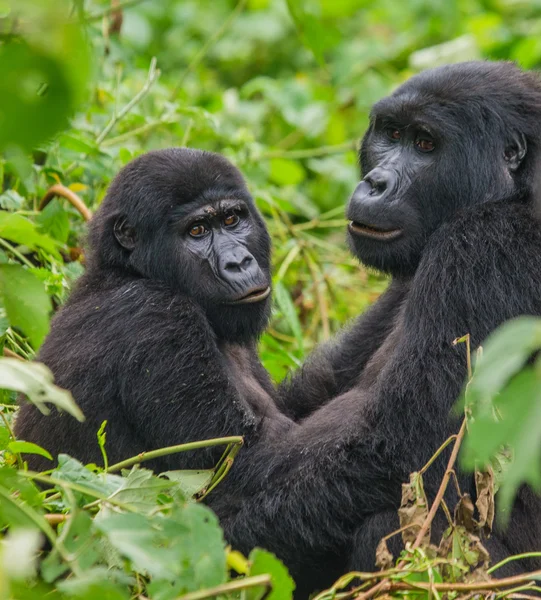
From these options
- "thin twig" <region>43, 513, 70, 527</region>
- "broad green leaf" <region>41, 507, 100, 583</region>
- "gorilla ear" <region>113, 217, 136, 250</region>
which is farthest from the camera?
"gorilla ear" <region>113, 217, 136, 250</region>

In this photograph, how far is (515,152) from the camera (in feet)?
12.4

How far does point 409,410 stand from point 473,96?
1.26 meters

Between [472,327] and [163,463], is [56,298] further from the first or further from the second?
[472,327]

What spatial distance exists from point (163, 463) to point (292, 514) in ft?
1.83

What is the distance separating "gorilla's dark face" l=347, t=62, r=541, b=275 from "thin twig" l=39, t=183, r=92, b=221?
1.48 meters

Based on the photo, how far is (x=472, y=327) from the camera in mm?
3469

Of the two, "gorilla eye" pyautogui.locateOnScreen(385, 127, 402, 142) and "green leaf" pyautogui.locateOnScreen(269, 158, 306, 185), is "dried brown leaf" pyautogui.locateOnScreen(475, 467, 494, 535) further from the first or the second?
"green leaf" pyautogui.locateOnScreen(269, 158, 306, 185)

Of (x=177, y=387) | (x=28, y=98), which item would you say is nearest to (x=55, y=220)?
(x=177, y=387)

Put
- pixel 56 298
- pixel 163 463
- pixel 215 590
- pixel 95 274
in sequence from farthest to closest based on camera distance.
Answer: pixel 56 298
pixel 95 274
pixel 163 463
pixel 215 590

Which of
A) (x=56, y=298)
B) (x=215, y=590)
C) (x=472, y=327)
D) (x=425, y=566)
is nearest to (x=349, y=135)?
(x=56, y=298)

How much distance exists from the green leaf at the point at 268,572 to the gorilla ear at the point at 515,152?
2.12 m

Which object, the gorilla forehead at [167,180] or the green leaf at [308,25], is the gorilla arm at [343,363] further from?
the green leaf at [308,25]

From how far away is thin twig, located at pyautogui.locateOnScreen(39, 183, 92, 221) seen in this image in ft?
15.6

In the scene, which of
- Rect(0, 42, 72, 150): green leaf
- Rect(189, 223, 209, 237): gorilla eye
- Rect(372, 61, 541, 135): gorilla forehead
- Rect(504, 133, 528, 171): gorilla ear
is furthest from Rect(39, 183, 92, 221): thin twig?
Rect(0, 42, 72, 150): green leaf
